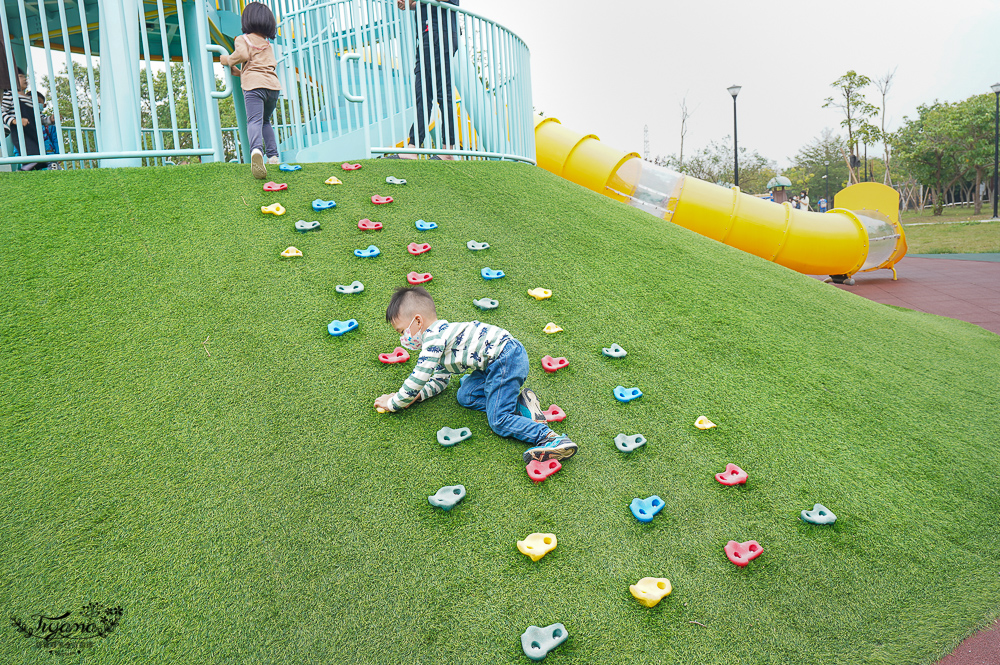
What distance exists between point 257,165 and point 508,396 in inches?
145

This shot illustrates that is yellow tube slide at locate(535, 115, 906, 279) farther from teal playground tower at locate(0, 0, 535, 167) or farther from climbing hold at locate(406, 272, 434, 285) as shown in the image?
climbing hold at locate(406, 272, 434, 285)

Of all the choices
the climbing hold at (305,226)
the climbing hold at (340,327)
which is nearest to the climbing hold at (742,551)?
the climbing hold at (340,327)

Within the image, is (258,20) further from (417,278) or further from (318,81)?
(417,278)

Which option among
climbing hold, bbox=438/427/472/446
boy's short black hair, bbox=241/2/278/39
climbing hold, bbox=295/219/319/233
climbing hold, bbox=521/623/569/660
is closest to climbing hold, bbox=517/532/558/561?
climbing hold, bbox=521/623/569/660

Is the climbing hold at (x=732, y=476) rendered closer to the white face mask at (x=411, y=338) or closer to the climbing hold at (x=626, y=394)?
the climbing hold at (x=626, y=394)

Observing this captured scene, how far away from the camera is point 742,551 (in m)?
2.52

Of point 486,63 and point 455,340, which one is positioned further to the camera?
point 486,63

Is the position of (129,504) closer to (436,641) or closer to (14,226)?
(436,641)

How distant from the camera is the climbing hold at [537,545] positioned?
241 cm

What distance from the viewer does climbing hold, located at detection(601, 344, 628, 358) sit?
3.85m

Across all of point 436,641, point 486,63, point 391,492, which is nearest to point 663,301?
point 391,492

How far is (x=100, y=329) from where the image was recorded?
345cm

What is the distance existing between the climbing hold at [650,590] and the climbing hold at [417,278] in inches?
106

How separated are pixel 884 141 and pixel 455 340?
47759 mm
